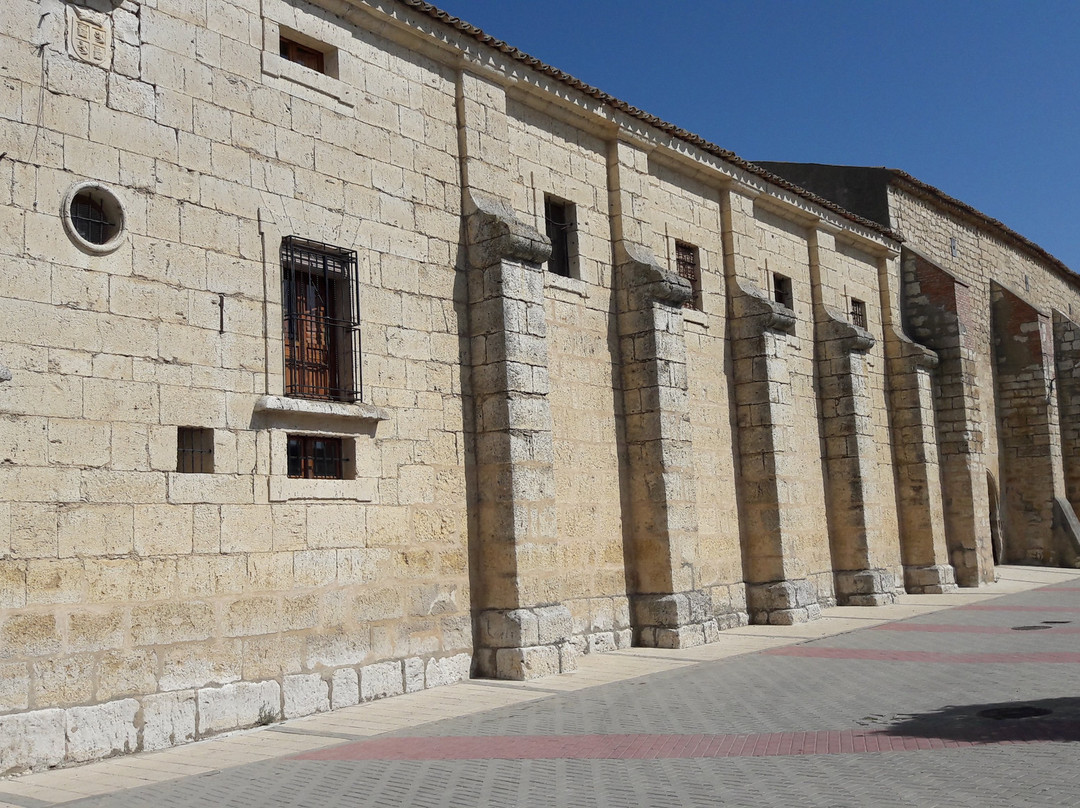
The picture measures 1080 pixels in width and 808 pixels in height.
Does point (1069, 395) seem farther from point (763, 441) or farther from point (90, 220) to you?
point (90, 220)

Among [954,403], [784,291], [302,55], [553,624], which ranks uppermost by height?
[302,55]

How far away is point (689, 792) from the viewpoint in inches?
207

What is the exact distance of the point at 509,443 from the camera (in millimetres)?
9750

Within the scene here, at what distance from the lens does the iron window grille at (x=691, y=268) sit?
14125 mm

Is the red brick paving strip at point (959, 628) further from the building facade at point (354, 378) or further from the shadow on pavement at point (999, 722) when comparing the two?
the shadow on pavement at point (999, 722)

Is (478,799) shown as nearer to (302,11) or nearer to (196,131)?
(196,131)

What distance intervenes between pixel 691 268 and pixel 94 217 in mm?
8812

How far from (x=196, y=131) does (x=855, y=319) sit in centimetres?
1373

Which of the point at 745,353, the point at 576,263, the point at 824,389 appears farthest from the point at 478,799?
the point at 824,389

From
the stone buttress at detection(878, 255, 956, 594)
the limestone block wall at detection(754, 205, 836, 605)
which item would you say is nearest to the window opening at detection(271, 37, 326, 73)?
the limestone block wall at detection(754, 205, 836, 605)

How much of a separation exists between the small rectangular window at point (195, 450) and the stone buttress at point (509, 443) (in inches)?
117

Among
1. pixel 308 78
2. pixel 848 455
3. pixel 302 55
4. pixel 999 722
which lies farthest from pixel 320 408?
pixel 848 455

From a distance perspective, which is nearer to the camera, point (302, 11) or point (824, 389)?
Result: point (302, 11)

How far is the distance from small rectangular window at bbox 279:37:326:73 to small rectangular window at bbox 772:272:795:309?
30.4ft
